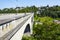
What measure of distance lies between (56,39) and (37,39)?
441 cm

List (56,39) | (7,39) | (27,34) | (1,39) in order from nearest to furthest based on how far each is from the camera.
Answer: (1,39) → (7,39) → (56,39) → (27,34)

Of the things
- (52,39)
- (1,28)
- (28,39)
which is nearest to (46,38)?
(52,39)

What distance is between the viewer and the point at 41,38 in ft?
112

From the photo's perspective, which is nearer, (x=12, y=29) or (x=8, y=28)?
(x=8, y=28)

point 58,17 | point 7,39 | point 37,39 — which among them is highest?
point 7,39

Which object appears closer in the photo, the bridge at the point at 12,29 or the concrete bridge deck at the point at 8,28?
the concrete bridge deck at the point at 8,28

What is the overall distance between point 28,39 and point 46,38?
369 centimetres

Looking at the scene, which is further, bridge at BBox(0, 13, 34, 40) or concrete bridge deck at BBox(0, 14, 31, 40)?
bridge at BBox(0, 13, 34, 40)

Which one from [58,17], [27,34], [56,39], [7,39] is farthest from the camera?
[58,17]

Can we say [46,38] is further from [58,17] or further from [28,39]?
[58,17]

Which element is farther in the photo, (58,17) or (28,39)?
(58,17)

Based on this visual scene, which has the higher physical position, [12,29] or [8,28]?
[8,28]

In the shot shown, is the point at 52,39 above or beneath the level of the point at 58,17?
above

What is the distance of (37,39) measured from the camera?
33.9m
